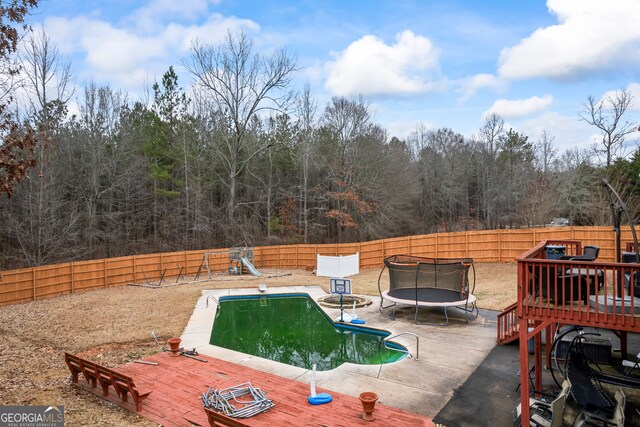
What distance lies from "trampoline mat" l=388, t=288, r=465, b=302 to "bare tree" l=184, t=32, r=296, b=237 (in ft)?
56.7

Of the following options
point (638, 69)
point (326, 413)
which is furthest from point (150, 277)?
point (638, 69)

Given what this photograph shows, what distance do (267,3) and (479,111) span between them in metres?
26.7

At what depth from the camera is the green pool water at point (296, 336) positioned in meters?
8.52

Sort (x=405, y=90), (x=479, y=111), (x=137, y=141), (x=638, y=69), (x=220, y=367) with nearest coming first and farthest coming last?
(x=220, y=367) → (x=638, y=69) → (x=137, y=141) → (x=405, y=90) → (x=479, y=111)

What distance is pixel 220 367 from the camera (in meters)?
7.16

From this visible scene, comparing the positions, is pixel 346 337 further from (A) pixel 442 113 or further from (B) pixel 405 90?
(A) pixel 442 113

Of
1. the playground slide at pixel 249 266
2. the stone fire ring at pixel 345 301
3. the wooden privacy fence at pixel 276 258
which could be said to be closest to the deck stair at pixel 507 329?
the stone fire ring at pixel 345 301

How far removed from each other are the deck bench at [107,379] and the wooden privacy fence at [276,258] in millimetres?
9154

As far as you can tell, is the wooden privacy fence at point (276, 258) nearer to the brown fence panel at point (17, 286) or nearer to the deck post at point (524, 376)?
the brown fence panel at point (17, 286)

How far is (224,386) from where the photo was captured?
6250 mm

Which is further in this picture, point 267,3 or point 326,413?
point 267,3

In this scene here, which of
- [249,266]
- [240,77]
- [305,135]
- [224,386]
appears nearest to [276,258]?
[249,266]

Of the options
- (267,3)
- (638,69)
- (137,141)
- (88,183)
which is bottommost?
(88,183)

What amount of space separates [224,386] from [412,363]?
11.7ft
